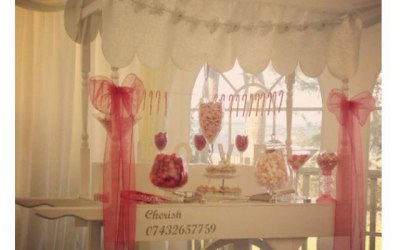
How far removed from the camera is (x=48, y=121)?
212 centimetres

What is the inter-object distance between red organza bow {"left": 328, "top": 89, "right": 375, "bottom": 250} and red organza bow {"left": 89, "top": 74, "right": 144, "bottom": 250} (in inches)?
27.4

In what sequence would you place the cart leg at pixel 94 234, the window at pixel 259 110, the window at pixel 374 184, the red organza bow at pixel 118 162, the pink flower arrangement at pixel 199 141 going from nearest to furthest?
the red organza bow at pixel 118 162 → the cart leg at pixel 94 234 → the pink flower arrangement at pixel 199 141 → the window at pixel 374 184 → the window at pixel 259 110

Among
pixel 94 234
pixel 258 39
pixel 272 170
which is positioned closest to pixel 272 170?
pixel 272 170

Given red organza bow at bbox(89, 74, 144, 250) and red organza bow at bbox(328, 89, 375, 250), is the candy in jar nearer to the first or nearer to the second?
red organza bow at bbox(328, 89, 375, 250)

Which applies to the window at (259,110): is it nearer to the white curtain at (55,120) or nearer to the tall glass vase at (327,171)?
the white curtain at (55,120)

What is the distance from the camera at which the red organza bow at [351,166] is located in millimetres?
1584

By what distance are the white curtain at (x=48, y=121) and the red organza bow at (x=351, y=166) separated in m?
1.16

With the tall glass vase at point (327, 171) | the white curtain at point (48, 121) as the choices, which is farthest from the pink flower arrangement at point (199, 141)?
the white curtain at point (48, 121)

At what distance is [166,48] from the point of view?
5.19 ft

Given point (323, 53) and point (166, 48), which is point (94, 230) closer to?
point (166, 48)

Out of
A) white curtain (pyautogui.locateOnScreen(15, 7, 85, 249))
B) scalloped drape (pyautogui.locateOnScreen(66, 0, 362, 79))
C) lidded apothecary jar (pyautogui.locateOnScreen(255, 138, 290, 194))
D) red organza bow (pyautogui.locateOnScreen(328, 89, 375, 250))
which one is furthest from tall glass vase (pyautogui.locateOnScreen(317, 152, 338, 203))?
white curtain (pyautogui.locateOnScreen(15, 7, 85, 249))

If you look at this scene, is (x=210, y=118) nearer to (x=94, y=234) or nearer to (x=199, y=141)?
(x=199, y=141)

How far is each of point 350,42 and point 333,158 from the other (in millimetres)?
417

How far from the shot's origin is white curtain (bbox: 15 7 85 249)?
6.79 feet
